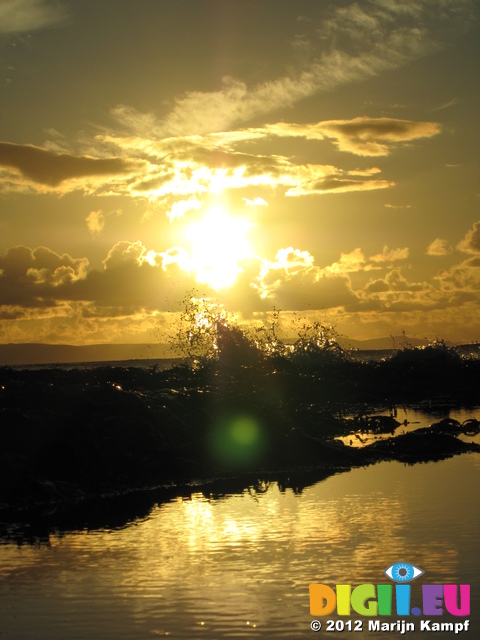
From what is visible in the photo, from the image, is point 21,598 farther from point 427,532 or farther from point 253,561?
point 427,532

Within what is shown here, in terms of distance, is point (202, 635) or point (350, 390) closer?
point (202, 635)

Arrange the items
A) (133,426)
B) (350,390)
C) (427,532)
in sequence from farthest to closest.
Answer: (350,390)
(133,426)
(427,532)

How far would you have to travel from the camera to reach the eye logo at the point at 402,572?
402 inches

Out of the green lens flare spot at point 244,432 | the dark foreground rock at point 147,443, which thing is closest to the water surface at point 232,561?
the dark foreground rock at point 147,443

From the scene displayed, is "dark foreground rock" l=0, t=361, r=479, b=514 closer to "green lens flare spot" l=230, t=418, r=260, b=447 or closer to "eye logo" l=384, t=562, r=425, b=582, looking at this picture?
"green lens flare spot" l=230, t=418, r=260, b=447

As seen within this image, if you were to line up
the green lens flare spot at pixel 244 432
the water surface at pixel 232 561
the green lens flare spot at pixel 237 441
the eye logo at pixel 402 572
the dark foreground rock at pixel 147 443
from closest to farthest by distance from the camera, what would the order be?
the water surface at pixel 232 561 < the eye logo at pixel 402 572 < the dark foreground rock at pixel 147 443 < the green lens flare spot at pixel 237 441 < the green lens flare spot at pixel 244 432

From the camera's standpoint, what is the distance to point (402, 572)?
10438mm

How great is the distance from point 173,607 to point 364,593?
209cm

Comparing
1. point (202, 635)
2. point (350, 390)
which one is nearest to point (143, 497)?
point (202, 635)

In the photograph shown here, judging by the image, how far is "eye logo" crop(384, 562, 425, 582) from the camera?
1022 centimetres

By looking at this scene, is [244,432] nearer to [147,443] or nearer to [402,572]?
[147,443]

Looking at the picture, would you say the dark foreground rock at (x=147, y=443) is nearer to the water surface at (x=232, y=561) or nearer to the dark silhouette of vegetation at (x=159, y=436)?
the dark silhouette of vegetation at (x=159, y=436)

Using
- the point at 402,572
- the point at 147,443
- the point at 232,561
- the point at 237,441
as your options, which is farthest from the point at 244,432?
the point at 402,572

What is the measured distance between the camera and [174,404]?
2117cm
